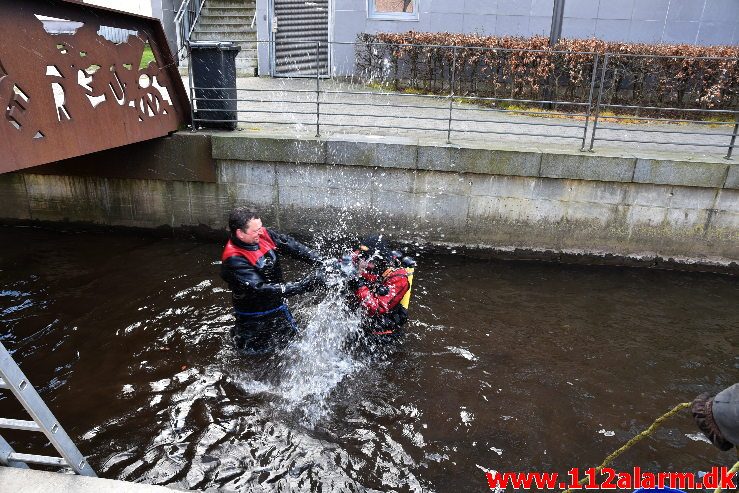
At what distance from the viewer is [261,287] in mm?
4844

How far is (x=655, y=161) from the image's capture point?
7.43 m

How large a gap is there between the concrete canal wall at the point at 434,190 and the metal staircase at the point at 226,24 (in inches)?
271

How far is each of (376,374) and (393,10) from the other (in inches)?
437

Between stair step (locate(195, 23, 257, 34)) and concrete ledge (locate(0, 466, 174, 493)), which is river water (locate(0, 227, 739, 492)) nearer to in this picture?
concrete ledge (locate(0, 466, 174, 493))

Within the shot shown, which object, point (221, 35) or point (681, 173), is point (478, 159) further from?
point (221, 35)

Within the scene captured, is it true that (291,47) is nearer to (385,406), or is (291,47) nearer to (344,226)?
(344,226)

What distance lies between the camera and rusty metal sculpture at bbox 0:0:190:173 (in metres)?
4.86

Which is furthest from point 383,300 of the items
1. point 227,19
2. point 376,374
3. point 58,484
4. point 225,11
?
point 225,11

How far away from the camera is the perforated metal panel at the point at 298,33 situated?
44.5ft

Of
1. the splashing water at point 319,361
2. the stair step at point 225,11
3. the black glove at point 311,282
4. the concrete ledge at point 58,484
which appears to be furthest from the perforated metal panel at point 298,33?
the concrete ledge at point 58,484

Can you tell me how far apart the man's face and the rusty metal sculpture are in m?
2.23

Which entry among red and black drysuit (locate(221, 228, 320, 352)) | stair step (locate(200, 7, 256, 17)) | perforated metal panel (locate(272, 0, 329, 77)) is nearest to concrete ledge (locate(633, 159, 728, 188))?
red and black drysuit (locate(221, 228, 320, 352))

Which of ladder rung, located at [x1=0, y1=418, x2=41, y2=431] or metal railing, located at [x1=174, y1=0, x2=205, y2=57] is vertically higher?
metal railing, located at [x1=174, y1=0, x2=205, y2=57]

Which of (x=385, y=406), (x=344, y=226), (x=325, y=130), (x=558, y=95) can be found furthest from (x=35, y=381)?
(x=558, y=95)
